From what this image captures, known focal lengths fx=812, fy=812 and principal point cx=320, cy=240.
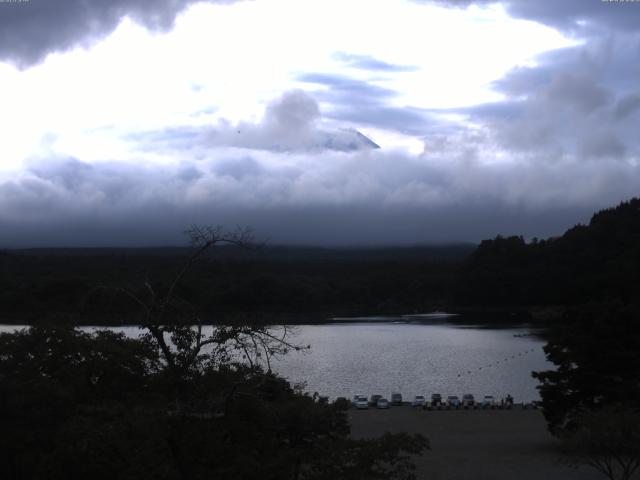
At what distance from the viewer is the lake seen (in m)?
35.9

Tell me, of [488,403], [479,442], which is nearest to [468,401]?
[488,403]

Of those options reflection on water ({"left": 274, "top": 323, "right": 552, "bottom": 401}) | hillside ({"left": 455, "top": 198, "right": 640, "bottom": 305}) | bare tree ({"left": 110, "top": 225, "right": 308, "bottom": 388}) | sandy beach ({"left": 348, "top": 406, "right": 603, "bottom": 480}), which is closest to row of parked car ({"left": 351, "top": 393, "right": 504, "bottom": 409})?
sandy beach ({"left": 348, "top": 406, "right": 603, "bottom": 480})

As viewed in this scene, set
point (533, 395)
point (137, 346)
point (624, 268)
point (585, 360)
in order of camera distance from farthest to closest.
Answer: point (624, 268), point (533, 395), point (585, 360), point (137, 346)

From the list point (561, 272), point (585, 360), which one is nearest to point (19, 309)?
point (585, 360)

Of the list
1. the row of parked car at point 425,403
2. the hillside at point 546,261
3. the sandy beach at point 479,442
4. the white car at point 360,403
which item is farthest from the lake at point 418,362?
the hillside at point 546,261

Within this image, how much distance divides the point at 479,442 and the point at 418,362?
23.4 meters

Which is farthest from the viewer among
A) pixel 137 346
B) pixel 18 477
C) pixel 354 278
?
pixel 354 278

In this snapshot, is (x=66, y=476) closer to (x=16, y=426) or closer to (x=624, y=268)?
(x=16, y=426)

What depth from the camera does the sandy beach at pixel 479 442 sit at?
17281 millimetres

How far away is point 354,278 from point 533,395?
192 feet

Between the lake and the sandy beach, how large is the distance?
543cm

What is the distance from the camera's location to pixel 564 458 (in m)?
16.8

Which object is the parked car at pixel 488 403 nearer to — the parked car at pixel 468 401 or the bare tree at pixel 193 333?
the parked car at pixel 468 401

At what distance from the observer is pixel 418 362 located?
44875 mm
